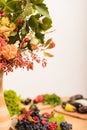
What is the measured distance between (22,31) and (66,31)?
1435 mm

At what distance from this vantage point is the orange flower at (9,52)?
2.91 ft

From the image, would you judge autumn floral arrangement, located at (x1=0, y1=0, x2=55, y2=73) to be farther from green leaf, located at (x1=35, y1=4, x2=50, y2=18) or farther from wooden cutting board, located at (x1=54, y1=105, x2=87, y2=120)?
wooden cutting board, located at (x1=54, y1=105, x2=87, y2=120)

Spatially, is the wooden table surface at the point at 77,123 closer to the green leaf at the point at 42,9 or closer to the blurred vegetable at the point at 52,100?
the blurred vegetable at the point at 52,100

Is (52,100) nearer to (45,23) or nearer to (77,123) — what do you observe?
(77,123)

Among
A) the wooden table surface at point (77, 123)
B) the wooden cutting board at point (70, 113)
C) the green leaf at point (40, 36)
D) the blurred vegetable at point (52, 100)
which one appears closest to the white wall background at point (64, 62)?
the blurred vegetable at point (52, 100)

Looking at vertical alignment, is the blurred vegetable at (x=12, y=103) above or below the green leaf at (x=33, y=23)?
below

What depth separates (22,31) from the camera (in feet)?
3.19

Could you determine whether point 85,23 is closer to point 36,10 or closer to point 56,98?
point 56,98

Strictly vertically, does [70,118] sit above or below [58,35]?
below

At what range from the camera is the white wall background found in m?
2.19

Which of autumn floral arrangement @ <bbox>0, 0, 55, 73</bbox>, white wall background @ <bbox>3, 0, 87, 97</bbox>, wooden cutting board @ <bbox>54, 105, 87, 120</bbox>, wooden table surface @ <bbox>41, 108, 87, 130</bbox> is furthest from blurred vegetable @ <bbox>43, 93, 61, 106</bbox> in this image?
autumn floral arrangement @ <bbox>0, 0, 55, 73</bbox>

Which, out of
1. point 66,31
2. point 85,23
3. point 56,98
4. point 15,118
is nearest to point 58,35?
point 66,31

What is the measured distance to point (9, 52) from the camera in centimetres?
89

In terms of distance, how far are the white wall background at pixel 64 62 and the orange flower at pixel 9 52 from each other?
119cm
